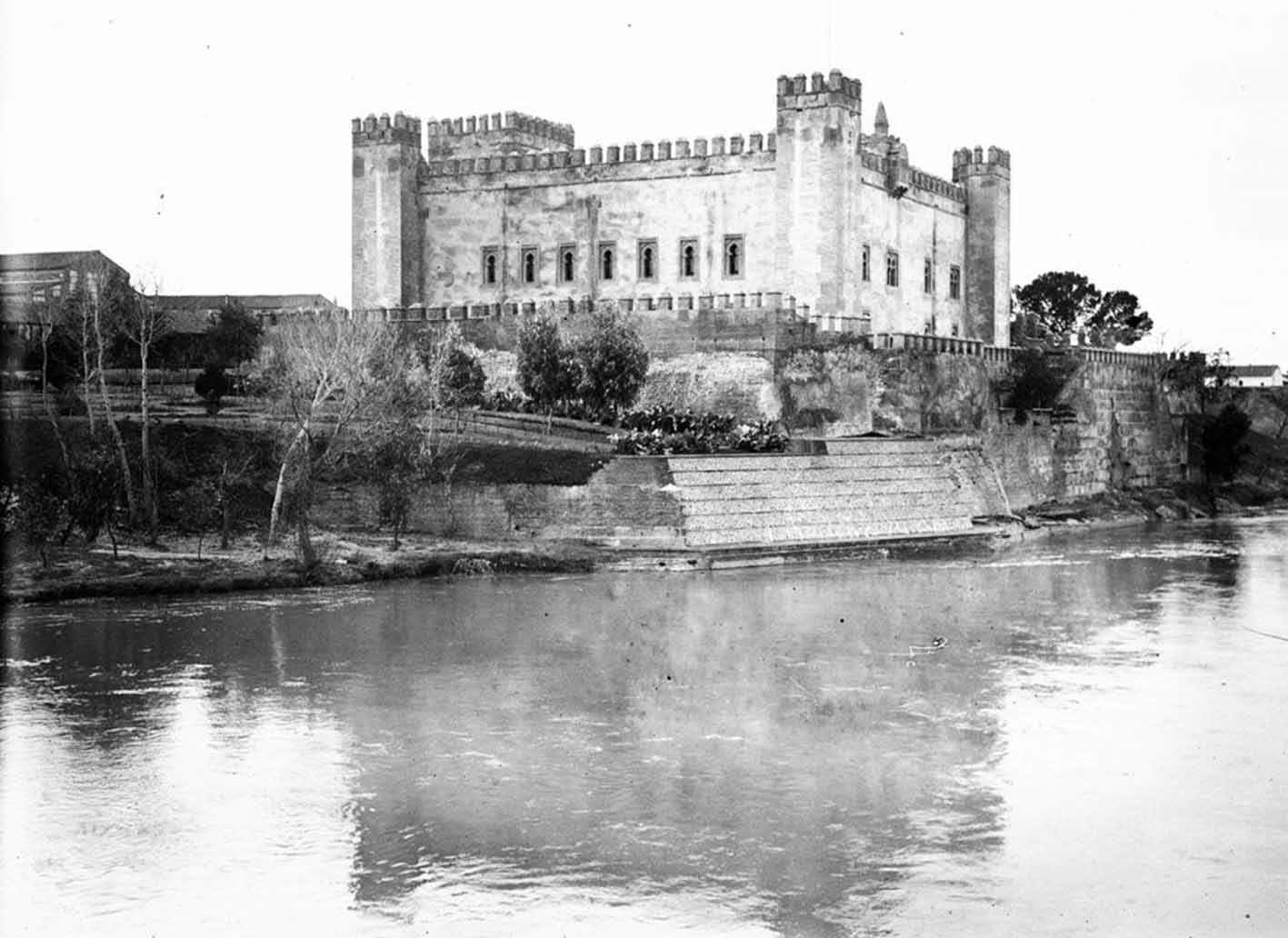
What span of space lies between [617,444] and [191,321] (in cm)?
2507

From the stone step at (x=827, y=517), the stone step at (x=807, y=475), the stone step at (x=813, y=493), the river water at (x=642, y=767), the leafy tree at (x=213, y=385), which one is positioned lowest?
the river water at (x=642, y=767)

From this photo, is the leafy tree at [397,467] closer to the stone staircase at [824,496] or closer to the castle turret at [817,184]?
the stone staircase at [824,496]

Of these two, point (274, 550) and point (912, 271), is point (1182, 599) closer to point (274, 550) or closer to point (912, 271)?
point (274, 550)

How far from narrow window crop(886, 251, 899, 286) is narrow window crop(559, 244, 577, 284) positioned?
8.14m

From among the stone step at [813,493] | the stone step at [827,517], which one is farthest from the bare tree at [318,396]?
the stone step at [827,517]

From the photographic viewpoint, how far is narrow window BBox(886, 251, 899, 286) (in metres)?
46.6

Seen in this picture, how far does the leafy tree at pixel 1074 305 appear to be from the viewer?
66750mm

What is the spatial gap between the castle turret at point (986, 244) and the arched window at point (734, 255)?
9457 millimetres

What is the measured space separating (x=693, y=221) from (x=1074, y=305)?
2647 cm

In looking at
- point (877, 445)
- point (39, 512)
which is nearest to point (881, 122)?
point (877, 445)

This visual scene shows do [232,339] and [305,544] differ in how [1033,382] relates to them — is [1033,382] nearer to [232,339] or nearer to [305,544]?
[232,339]

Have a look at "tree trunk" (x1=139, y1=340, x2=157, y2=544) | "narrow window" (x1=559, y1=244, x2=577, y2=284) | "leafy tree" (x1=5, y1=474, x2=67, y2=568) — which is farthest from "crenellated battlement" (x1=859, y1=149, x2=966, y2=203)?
"leafy tree" (x1=5, y1=474, x2=67, y2=568)

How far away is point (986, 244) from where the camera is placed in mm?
51344

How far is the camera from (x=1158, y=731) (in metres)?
18.7
